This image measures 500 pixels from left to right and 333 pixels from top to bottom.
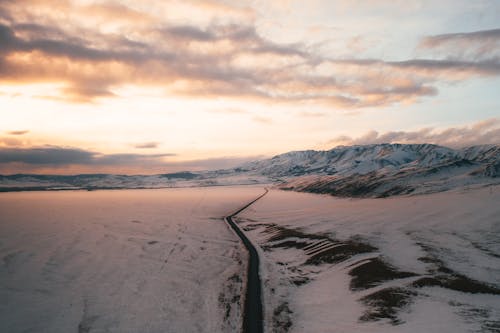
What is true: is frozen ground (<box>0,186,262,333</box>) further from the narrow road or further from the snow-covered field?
the narrow road

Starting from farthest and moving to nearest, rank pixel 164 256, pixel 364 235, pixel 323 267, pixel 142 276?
pixel 364 235, pixel 164 256, pixel 323 267, pixel 142 276

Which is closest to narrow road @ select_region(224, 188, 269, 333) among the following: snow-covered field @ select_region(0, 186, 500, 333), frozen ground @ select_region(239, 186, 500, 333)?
snow-covered field @ select_region(0, 186, 500, 333)

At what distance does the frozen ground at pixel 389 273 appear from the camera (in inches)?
920

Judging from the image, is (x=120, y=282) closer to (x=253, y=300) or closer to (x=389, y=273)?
(x=253, y=300)

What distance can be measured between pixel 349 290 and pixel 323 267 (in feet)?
25.0

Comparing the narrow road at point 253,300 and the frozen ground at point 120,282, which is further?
the frozen ground at point 120,282

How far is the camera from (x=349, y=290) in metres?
29.7

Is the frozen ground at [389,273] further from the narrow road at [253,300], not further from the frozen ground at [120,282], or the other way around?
the frozen ground at [120,282]

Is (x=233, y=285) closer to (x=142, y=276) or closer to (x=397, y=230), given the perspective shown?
(x=142, y=276)

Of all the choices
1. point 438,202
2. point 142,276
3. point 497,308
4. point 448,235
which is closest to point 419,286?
point 497,308

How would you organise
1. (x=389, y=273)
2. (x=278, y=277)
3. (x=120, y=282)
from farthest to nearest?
(x=278, y=277), (x=120, y=282), (x=389, y=273)

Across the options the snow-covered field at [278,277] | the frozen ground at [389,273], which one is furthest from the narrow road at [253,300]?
the frozen ground at [389,273]

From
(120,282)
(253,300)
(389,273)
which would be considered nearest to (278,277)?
(253,300)

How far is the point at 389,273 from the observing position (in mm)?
31719
